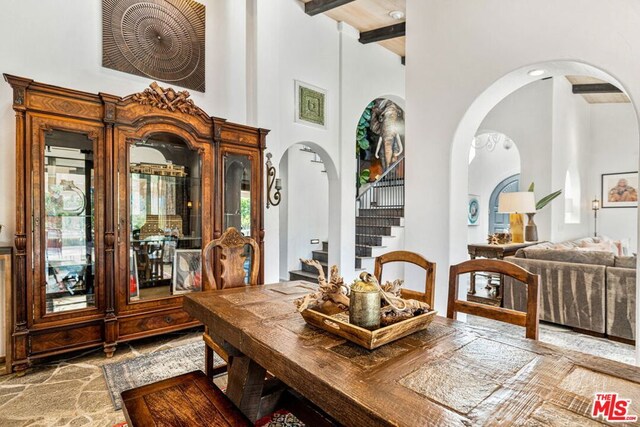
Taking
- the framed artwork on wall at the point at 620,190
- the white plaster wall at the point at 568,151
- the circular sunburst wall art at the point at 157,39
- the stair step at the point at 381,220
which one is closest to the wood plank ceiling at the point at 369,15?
the circular sunburst wall art at the point at 157,39

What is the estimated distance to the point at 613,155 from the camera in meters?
6.91

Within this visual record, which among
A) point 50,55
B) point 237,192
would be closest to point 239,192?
point 237,192

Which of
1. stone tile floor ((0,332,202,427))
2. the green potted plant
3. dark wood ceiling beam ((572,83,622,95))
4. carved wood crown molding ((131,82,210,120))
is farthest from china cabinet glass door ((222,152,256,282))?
dark wood ceiling beam ((572,83,622,95))

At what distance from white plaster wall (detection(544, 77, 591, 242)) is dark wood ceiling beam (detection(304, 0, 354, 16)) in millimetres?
3786

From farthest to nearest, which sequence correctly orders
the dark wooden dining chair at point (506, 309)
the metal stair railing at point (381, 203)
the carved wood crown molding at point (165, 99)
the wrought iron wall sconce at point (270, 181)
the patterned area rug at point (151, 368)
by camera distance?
the metal stair railing at point (381, 203) < the wrought iron wall sconce at point (270, 181) < the carved wood crown molding at point (165, 99) < the patterned area rug at point (151, 368) < the dark wooden dining chair at point (506, 309)

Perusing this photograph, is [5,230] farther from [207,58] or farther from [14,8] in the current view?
[207,58]

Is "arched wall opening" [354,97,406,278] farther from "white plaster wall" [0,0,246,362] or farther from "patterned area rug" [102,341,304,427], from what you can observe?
"white plaster wall" [0,0,246,362]

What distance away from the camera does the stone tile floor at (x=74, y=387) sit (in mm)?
2018

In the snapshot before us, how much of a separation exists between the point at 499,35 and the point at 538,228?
3.91 meters

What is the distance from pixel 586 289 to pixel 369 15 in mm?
4474

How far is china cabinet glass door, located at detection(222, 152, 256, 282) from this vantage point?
3.51 meters

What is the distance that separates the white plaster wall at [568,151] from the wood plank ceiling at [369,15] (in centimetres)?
278

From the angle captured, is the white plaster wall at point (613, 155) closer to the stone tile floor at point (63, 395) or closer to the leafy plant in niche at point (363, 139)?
the leafy plant in niche at point (363, 139)

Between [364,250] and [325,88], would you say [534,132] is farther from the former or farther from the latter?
[325,88]
